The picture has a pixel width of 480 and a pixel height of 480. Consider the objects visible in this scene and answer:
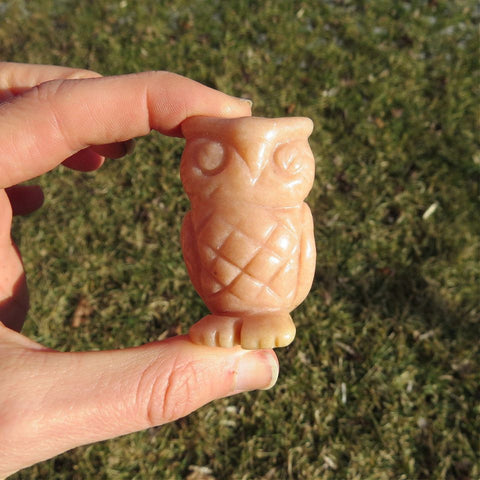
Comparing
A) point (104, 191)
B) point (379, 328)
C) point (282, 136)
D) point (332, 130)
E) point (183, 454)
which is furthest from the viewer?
point (332, 130)

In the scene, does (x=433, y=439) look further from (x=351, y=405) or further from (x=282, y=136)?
(x=282, y=136)

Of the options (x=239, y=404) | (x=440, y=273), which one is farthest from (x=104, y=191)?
(x=440, y=273)

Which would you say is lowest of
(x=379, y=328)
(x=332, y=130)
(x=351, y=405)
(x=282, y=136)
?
(x=351, y=405)

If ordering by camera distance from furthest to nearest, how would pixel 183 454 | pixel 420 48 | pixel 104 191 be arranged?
1. pixel 420 48
2. pixel 104 191
3. pixel 183 454

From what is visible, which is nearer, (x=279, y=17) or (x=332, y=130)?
(x=332, y=130)

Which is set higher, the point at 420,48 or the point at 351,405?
the point at 420,48

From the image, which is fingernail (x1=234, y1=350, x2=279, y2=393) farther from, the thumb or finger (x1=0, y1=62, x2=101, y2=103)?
finger (x1=0, y1=62, x2=101, y2=103)
